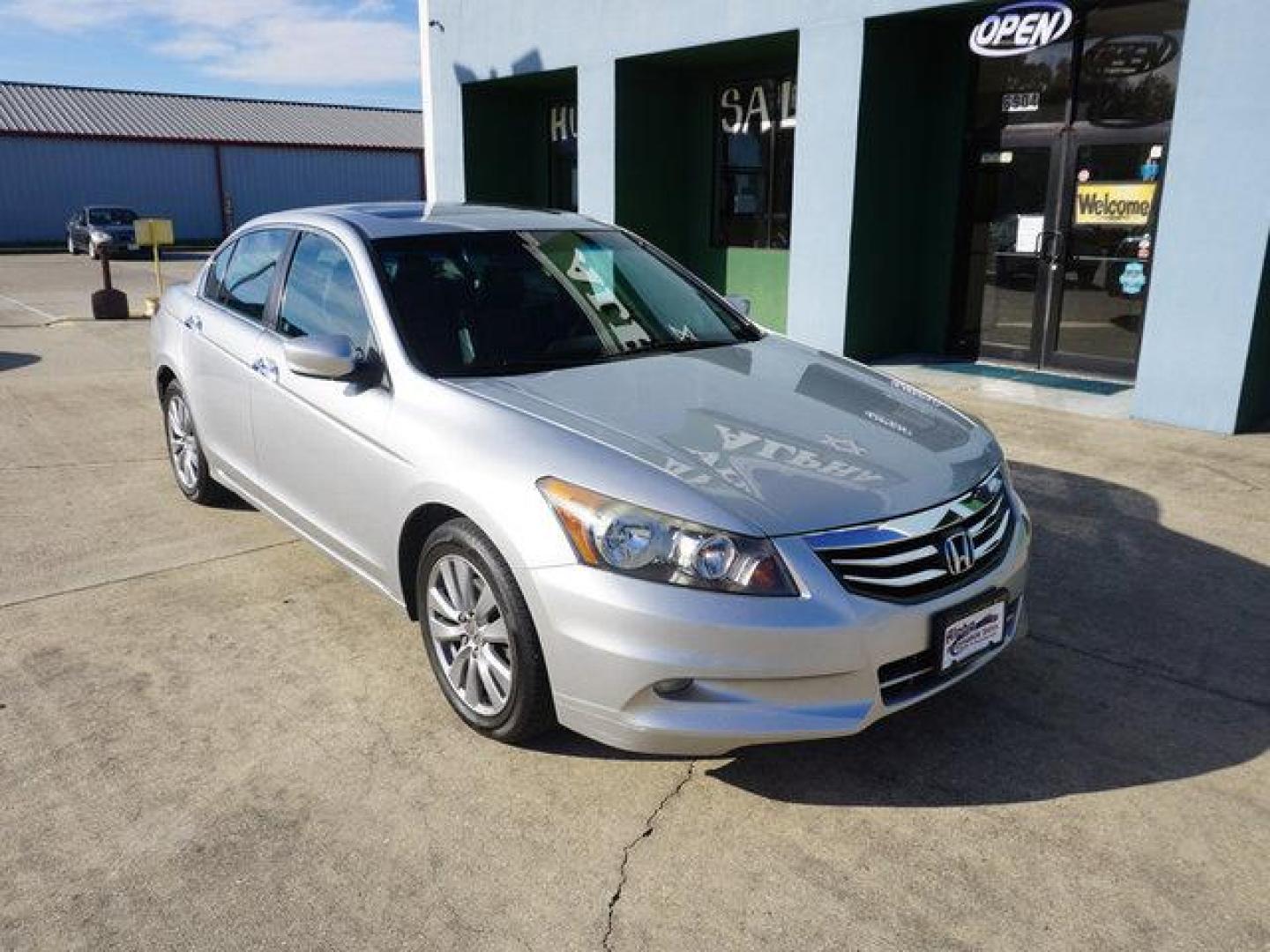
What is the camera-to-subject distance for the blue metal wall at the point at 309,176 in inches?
1401

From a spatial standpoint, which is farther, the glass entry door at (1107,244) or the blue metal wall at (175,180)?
the blue metal wall at (175,180)

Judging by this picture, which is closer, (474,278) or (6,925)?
(6,925)

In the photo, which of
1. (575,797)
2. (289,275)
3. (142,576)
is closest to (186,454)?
(142,576)

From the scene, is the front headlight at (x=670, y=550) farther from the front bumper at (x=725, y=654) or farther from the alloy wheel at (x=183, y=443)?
the alloy wheel at (x=183, y=443)

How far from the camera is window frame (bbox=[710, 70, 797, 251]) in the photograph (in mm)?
11523

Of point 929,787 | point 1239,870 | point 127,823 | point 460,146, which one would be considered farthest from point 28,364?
point 1239,870

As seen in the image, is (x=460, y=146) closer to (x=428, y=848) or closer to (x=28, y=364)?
(x=28, y=364)

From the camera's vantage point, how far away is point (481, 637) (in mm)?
3125

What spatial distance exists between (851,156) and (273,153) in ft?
104

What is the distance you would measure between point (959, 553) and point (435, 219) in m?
2.56

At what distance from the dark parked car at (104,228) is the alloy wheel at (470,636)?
88.6 ft

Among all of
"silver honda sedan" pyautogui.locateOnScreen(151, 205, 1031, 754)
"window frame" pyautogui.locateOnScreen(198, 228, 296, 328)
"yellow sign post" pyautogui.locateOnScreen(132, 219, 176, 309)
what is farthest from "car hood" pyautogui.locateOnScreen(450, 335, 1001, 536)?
"yellow sign post" pyautogui.locateOnScreen(132, 219, 176, 309)

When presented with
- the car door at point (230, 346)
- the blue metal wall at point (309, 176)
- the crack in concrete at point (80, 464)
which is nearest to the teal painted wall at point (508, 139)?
the crack in concrete at point (80, 464)

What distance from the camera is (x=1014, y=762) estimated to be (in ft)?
10.2
